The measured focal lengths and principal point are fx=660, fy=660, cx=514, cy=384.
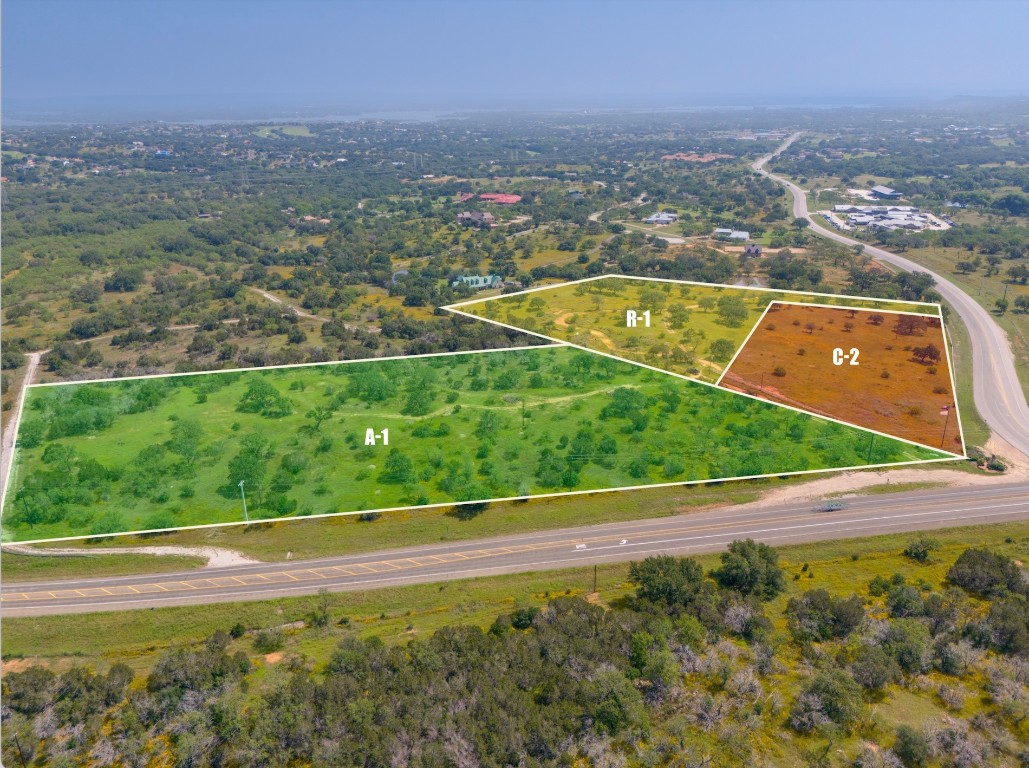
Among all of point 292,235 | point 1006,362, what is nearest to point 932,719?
point 1006,362

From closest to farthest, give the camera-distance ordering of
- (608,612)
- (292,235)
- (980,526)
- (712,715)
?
(712,715) → (608,612) → (980,526) → (292,235)

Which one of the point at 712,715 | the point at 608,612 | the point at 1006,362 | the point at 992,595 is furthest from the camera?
the point at 1006,362

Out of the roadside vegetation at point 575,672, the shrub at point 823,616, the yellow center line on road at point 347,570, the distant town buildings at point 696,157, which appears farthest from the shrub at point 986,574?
the distant town buildings at point 696,157

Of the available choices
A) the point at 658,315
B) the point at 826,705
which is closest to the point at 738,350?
the point at 658,315

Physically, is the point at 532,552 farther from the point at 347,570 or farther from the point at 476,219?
the point at 476,219

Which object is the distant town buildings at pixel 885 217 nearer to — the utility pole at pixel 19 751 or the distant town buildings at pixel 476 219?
the distant town buildings at pixel 476 219

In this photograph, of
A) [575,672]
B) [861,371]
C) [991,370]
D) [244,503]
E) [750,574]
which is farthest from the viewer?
[991,370]

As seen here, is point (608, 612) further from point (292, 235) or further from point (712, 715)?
point (292, 235)

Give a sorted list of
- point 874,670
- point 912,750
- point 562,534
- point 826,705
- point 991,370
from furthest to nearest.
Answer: point 991,370 < point 562,534 < point 874,670 < point 826,705 < point 912,750
